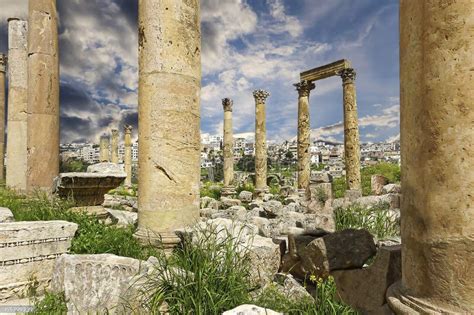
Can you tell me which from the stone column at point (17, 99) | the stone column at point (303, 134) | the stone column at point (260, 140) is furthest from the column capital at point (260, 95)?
the stone column at point (17, 99)

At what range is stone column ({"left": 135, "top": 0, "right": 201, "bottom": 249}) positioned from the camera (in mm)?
5727

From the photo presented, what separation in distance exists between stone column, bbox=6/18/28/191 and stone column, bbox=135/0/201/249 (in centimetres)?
1232

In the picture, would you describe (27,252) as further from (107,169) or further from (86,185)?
(107,169)

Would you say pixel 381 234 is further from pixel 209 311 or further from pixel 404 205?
pixel 209 311

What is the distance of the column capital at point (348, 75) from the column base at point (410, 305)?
62.7 ft

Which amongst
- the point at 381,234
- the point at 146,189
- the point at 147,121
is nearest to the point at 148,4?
the point at 147,121

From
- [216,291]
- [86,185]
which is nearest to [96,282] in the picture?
[216,291]

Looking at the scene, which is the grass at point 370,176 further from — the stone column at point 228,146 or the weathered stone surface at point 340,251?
the weathered stone surface at point 340,251

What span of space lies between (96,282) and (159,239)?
1738 mm

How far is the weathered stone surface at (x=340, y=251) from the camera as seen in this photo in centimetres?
420

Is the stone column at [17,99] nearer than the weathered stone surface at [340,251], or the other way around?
the weathered stone surface at [340,251]

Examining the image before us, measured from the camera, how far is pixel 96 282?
370 cm

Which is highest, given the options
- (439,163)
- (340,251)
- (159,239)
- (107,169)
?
(439,163)

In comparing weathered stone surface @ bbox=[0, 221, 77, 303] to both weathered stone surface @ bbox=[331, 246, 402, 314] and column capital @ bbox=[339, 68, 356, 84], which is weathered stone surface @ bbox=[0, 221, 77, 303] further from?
column capital @ bbox=[339, 68, 356, 84]
